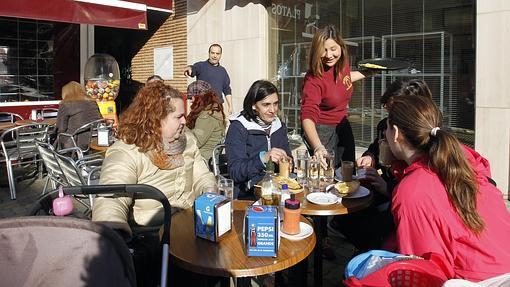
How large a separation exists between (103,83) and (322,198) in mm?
5343

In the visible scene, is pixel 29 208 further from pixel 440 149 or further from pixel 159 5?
pixel 159 5

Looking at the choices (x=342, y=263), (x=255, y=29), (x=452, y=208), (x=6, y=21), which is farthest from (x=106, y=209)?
(x=6, y=21)

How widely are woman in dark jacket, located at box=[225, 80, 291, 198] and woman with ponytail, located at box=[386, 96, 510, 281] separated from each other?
1.43 m

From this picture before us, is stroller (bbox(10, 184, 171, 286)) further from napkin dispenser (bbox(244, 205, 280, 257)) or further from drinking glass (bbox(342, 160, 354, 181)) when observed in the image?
drinking glass (bbox(342, 160, 354, 181))

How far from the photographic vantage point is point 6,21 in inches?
343

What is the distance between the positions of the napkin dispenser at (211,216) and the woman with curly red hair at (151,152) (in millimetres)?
463

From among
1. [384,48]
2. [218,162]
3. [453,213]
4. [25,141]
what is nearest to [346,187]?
[453,213]

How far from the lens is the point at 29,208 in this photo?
2.04 metres

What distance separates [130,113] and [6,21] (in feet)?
26.2

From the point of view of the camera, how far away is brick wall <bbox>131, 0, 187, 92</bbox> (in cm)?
948

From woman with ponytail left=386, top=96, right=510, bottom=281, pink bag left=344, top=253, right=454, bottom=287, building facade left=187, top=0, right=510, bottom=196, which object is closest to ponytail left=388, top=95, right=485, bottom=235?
woman with ponytail left=386, top=96, right=510, bottom=281

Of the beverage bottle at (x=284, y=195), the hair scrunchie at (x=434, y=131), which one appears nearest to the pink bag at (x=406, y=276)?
the hair scrunchie at (x=434, y=131)

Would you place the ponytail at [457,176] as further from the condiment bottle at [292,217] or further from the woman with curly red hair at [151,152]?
the woman with curly red hair at [151,152]

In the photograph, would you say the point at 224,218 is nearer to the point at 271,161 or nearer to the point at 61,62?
the point at 271,161
